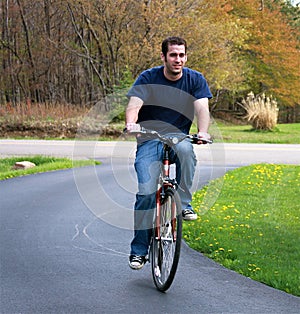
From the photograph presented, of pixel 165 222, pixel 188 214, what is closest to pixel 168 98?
pixel 165 222

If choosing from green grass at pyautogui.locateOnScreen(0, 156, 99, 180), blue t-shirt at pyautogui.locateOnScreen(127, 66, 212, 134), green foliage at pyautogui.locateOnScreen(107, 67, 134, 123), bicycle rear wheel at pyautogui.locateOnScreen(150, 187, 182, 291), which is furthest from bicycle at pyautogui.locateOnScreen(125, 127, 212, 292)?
green foliage at pyautogui.locateOnScreen(107, 67, 134, 123)

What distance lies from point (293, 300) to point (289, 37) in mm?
45363

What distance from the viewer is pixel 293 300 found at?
16.9 ft

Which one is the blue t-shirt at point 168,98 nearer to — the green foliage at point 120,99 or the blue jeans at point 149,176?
the blue jeans at point 149,176

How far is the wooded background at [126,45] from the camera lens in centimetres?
→ 3053

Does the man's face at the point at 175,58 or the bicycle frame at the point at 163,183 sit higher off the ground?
the man's face at the point at 175,58

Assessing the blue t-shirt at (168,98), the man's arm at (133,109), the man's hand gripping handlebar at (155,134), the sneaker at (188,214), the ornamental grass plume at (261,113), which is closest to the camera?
the man's hand gripping handlebar at (155,134)

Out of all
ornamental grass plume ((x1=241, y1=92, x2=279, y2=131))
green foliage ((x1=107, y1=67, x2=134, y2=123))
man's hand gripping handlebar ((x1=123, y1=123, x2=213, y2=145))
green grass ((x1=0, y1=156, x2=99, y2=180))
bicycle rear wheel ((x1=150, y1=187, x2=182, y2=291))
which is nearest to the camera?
bicycle rear wheel ((x1=150, y1=187, x2=182, y2=291))

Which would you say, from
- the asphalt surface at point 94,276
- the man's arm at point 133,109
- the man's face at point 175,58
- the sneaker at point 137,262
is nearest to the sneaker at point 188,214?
the asphalt surface at point 94,276

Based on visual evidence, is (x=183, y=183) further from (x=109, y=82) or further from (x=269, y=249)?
(x=109, y=82)

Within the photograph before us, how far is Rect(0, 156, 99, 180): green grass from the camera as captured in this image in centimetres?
1454

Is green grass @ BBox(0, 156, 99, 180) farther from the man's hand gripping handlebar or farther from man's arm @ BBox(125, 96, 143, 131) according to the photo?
the man's hand gripping handlebar

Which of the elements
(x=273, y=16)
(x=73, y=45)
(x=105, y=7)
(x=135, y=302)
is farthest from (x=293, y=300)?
(x=273, y=16)

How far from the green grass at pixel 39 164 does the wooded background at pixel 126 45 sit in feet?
38.8
